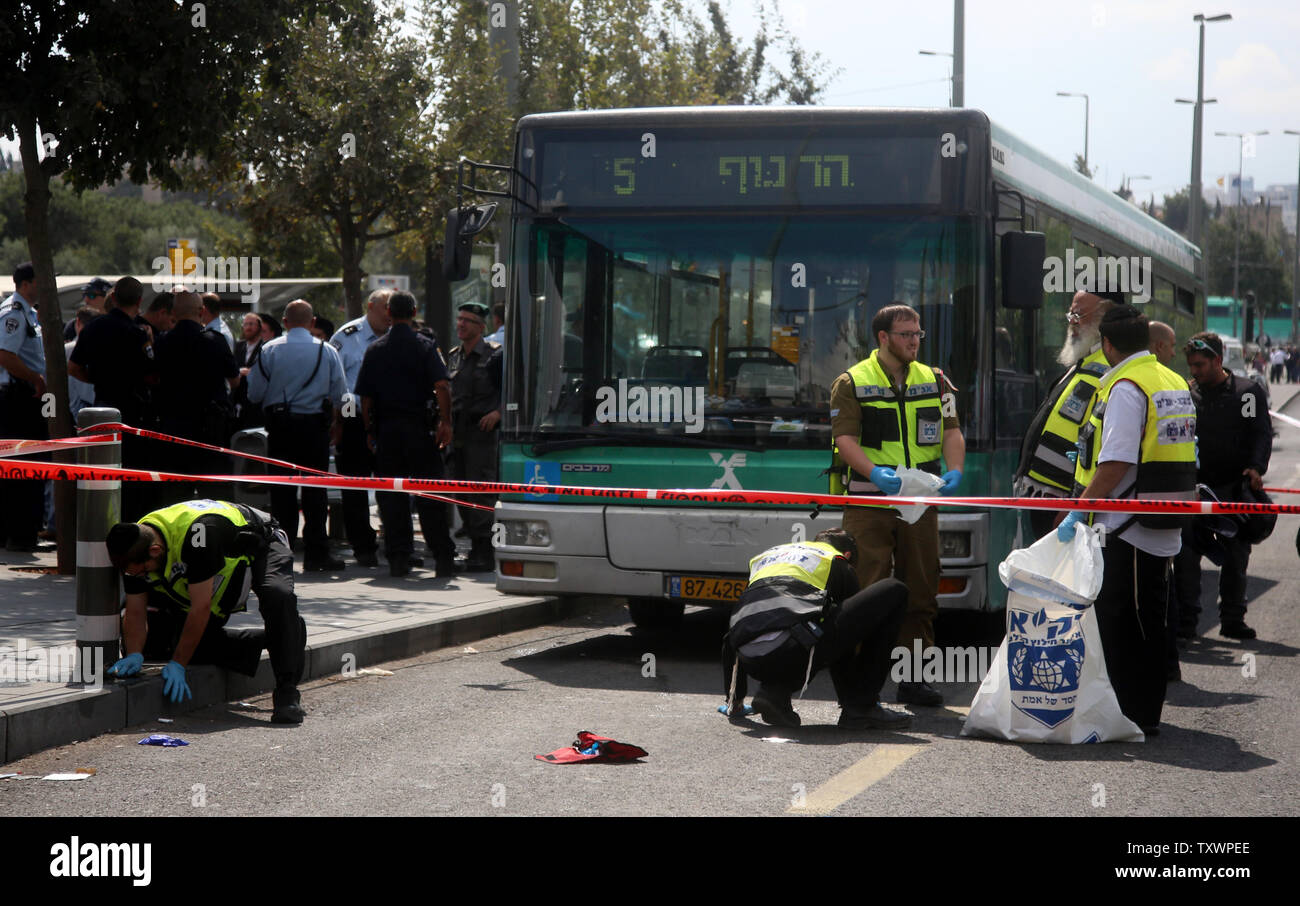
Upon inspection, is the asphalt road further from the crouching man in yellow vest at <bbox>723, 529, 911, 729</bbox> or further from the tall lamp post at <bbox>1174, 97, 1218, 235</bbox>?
the tall lamp post at <bbox>1174, 97, 1218, 235</bbox>

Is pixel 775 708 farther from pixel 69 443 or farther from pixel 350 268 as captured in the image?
pixel 350 268

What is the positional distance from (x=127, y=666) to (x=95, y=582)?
1.26 ft

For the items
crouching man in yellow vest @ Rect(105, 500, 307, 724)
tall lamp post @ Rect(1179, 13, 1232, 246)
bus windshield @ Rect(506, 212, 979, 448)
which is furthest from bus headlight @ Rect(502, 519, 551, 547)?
tall lamp post @ Rect(1179, 13, 1232, 246)

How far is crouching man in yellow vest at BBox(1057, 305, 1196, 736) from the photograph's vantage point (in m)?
6.55

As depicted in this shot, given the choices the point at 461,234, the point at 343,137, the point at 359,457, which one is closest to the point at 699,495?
the point at 461,234

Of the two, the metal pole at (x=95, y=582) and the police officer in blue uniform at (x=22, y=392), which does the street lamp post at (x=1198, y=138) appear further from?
the metal pole at (x=95, y=582)

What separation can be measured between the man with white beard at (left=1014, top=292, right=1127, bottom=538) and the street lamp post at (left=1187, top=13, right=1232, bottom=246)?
30084 mm

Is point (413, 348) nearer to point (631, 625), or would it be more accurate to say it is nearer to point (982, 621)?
point (631, 625)

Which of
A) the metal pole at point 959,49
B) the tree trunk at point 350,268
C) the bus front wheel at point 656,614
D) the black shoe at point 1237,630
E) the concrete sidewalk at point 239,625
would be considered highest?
the metal pole at point 959,49

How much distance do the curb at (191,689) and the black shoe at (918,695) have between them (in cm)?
281

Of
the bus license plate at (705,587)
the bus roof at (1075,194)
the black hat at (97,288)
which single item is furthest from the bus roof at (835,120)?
the black hat at (97,288)

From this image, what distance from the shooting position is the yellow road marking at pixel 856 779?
532cm

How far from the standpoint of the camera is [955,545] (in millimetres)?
8094

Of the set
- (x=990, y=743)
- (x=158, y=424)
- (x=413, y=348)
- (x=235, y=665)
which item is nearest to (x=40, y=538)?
(x=158, y=424)
